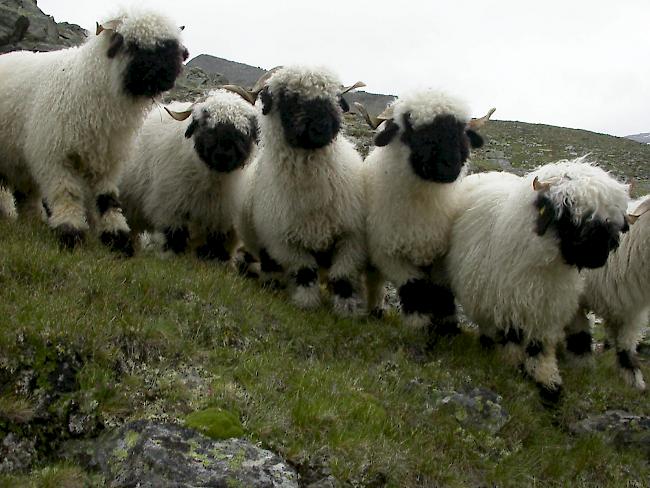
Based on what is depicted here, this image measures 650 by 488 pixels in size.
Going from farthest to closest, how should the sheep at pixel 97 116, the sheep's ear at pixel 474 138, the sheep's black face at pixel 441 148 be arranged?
1. the sheep's ear at pixel 474 138
2. the sheep at pixel 97 116
3. the sheep's black face at pixel 441 148

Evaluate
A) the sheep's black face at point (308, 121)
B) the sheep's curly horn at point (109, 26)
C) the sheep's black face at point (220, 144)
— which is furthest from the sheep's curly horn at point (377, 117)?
the sheep's curly horn at point (109, 26)

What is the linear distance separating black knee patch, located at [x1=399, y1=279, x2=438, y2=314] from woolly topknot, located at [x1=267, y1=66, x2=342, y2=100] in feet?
8.77

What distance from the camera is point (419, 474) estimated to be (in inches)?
235

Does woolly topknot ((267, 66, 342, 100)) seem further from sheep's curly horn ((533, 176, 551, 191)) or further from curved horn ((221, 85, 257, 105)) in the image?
sheep's curly horn ((533, 176, 551, 191))

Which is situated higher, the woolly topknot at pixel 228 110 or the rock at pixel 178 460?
the woolly topknot at pixel 228 110

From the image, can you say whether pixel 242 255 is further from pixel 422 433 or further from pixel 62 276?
pixel 422 433

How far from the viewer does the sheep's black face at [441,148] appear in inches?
336

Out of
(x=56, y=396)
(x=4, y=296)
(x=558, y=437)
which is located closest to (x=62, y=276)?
(x=4, y=296)

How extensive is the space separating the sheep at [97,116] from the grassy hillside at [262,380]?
55 centimetres

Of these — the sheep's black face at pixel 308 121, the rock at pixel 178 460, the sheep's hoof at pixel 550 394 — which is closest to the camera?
the rock at pixel 178 460

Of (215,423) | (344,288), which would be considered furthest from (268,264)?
(215,423)

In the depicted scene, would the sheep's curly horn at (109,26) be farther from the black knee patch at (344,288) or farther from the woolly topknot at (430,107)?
the black knee patch at (344,288)

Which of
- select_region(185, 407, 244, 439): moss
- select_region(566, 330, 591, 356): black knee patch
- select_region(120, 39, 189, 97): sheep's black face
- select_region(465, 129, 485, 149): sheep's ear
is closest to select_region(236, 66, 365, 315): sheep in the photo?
select_region(120, 39, 189, 97): sheep's black face

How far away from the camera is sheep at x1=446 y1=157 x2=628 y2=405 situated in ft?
24.8
